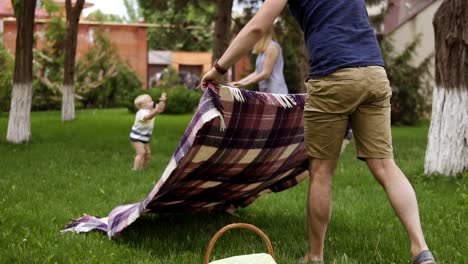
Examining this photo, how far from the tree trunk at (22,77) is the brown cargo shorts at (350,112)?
31.8 ft

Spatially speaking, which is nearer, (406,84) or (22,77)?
(22,77)

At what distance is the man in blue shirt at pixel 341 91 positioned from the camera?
11.2 feet

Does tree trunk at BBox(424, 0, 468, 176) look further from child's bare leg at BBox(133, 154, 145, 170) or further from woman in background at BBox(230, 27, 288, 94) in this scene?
child's bare leg at BBox(133, 154, 145, 170)

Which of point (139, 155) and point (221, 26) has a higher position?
point (221, 26)

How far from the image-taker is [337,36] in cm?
345

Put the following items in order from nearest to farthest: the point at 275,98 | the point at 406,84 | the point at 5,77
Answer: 1. the point at 275,98
2. the point at 406,84
3. the point at 5,77

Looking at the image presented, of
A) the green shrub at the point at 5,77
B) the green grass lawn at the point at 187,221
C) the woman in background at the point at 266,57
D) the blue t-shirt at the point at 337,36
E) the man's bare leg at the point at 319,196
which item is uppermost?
the blue t-shirt at the point at 337,36

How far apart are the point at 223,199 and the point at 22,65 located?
860 centimetres

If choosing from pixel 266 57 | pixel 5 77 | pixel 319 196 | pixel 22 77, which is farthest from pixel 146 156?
pixel 5 77

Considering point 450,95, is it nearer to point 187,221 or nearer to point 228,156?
point 187,221

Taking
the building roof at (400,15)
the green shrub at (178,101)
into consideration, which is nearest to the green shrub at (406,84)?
the building roof at (400,15)

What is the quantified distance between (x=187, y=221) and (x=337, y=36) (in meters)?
Answer: 2.33

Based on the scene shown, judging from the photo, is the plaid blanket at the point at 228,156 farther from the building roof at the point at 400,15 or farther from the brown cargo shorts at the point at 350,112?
the building roof at the point at 400,15

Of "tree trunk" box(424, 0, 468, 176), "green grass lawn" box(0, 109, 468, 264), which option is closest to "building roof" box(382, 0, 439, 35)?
"tree trunk" box(424, 0, 468, 176)
